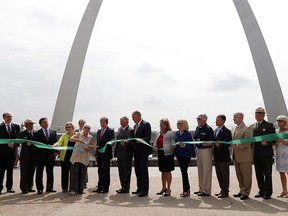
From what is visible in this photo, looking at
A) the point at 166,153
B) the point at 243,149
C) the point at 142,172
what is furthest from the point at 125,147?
the point at 243,149

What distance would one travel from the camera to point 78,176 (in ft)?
25.8

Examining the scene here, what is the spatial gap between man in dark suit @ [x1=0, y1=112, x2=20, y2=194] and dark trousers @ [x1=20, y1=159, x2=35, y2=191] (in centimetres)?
34

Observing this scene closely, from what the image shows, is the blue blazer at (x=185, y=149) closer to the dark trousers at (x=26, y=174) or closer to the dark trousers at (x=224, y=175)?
the dark trousers at (x=224, y=175)

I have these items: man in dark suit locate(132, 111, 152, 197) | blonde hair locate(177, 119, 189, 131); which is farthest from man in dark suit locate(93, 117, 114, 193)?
blonde hair locate(177, 119, 189, 131)

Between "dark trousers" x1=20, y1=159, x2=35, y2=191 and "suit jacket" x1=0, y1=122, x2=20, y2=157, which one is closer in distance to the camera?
"dark trousers" x1=20, y1=159, x2=35, y2=191

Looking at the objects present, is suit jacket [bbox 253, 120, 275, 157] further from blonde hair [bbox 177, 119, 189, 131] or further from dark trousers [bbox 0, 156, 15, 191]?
dark trousers [bbox 0, 156, 15, 191]

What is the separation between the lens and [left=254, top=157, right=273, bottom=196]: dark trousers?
22.7 feet

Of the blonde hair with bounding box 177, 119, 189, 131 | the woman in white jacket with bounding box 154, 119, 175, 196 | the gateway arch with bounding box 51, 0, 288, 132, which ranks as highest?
the gateway arch with bounding box 51, 0, 288, 132

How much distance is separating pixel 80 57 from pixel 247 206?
78.5ft

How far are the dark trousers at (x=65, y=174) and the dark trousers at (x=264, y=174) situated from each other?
420cm

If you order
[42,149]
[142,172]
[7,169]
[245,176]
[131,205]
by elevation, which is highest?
[42,149]

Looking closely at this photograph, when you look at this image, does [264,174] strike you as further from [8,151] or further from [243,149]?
[8,151]

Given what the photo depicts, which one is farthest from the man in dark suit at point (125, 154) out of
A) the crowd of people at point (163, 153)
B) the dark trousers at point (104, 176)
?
the dark trousers at point (104, 176)

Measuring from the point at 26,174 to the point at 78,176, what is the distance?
1234 mm
